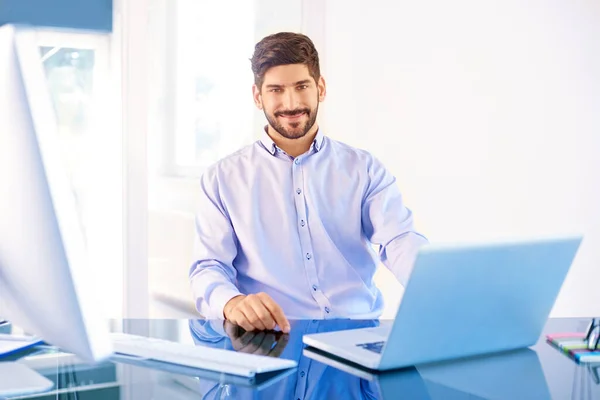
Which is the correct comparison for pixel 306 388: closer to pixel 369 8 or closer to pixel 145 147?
pixel 145 147

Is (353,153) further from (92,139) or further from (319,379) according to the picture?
(92,139)

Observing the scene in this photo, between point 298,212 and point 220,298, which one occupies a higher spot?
point 298,212

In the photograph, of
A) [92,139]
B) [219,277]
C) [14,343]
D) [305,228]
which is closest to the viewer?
[14,343]

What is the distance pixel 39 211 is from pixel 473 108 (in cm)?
381

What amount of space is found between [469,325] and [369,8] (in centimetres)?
323

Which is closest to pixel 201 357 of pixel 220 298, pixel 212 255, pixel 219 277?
pixel 220 298

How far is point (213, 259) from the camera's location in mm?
2334

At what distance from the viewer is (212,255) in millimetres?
2355

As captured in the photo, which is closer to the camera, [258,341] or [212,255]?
[258,341]

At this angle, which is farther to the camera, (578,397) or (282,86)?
(282,86)

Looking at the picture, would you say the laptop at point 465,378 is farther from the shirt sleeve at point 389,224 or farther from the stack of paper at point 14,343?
the shirt sleeve at point 389,224

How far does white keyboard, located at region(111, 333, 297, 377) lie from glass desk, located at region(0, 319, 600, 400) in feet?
0.05

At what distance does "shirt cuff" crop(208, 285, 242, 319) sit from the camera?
2.00 meters

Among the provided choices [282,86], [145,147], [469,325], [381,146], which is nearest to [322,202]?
[282,86]
